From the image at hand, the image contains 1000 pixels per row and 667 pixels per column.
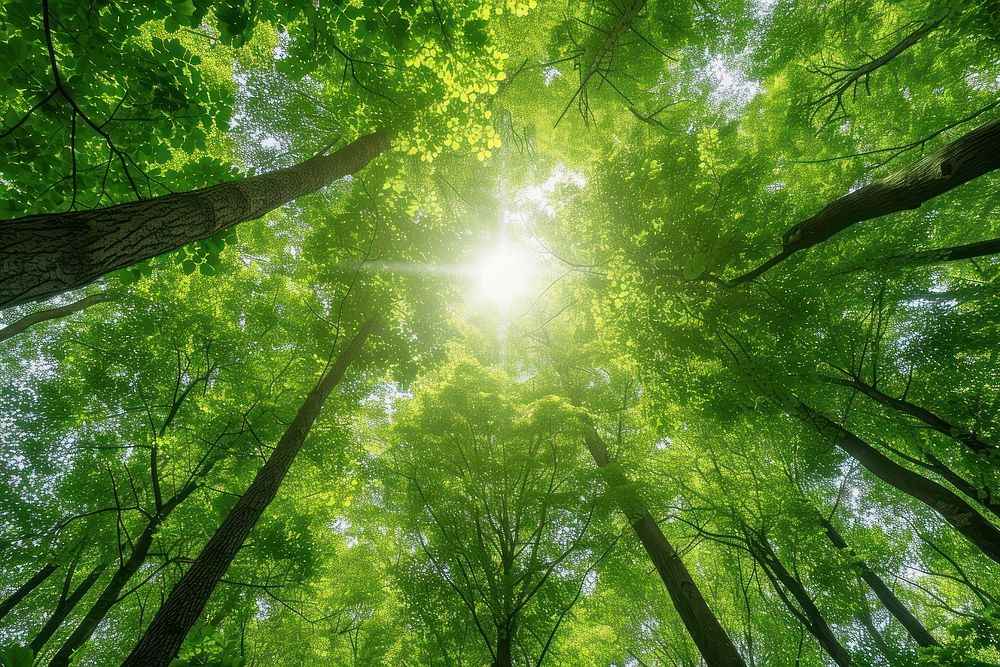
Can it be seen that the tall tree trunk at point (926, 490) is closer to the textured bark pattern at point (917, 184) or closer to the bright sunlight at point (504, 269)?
the textured bark pattern at point (917, 184)

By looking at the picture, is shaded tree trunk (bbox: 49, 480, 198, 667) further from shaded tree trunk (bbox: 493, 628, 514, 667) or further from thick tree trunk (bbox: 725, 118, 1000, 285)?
thick tree trunk (bbox: 725, 118, 1000, 285)

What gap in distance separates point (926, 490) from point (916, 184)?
4116mm

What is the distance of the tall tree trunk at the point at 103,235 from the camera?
135 centimetres

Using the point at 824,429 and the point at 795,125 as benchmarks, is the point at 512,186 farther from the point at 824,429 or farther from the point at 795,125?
the point at 824,429

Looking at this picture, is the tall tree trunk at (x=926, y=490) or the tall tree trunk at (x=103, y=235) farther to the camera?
the tall tree trunk at (x=926, y=490)

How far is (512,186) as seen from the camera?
9758 mm

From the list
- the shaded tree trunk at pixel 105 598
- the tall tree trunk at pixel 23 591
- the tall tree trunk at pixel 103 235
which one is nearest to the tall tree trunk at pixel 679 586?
the tall tree trunk at pixel 103 235

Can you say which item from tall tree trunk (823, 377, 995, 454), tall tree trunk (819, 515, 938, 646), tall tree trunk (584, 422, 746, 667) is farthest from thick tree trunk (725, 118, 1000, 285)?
tall tree trunk (819, 515, 938, 646)

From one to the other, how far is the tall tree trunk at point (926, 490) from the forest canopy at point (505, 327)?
39 millimetres

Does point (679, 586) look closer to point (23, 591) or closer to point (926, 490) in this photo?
point (926, 490)

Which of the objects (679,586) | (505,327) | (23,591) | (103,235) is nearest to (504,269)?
(505,327)

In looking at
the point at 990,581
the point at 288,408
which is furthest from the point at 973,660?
the point at 288,408

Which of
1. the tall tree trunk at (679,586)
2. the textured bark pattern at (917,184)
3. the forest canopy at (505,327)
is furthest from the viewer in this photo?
the tall tree trunk at (679,586)

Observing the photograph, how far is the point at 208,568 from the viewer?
3.08 metres
